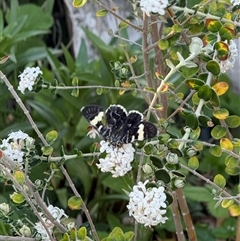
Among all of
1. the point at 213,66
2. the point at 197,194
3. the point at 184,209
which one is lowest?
the point at 197,194

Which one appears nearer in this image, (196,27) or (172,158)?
(172,158)

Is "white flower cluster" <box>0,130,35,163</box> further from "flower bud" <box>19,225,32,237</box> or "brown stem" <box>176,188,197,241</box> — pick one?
"brown stem" <box>176,188,197,241</box>

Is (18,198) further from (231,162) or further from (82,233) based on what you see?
(231,162)

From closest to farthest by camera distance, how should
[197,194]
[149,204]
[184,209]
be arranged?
[149,204]
[184,209]
[197,194]

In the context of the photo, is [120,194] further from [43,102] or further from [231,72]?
[231,72]

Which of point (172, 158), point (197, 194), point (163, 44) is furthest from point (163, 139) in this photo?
point (197, 194)

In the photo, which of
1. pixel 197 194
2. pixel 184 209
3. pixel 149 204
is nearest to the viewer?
pixel 149 204

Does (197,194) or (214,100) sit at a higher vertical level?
(214,100)
